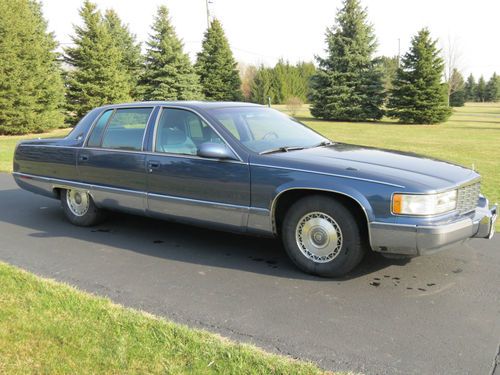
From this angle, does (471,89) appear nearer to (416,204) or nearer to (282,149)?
(282,149)

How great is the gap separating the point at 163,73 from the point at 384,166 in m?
32.4

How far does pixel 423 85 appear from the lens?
107 ft

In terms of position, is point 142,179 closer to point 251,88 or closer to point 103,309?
point 103,309

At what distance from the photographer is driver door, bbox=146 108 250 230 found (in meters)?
4.62

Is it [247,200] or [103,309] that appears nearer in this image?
[103,309]

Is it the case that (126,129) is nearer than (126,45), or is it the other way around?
(126,129)

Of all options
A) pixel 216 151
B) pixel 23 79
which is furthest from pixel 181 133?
pixel 23 79

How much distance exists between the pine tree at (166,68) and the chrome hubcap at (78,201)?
93.4 ft

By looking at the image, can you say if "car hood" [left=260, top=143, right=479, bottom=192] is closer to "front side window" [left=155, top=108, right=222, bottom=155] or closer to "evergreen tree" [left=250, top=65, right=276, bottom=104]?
"front side window" [left=155, top=108, right=222, bottom=155]

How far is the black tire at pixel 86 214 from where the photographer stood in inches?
239

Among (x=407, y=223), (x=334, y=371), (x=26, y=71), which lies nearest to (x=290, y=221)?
(x=407, y=223)

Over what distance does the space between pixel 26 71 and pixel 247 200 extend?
24676 mm

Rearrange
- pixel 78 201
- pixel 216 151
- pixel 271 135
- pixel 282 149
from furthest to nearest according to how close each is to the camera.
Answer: pixel 78 201 < pixel 271 135 < pixel 282 149 < pixel 216 151

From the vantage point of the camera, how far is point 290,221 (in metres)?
4.42
